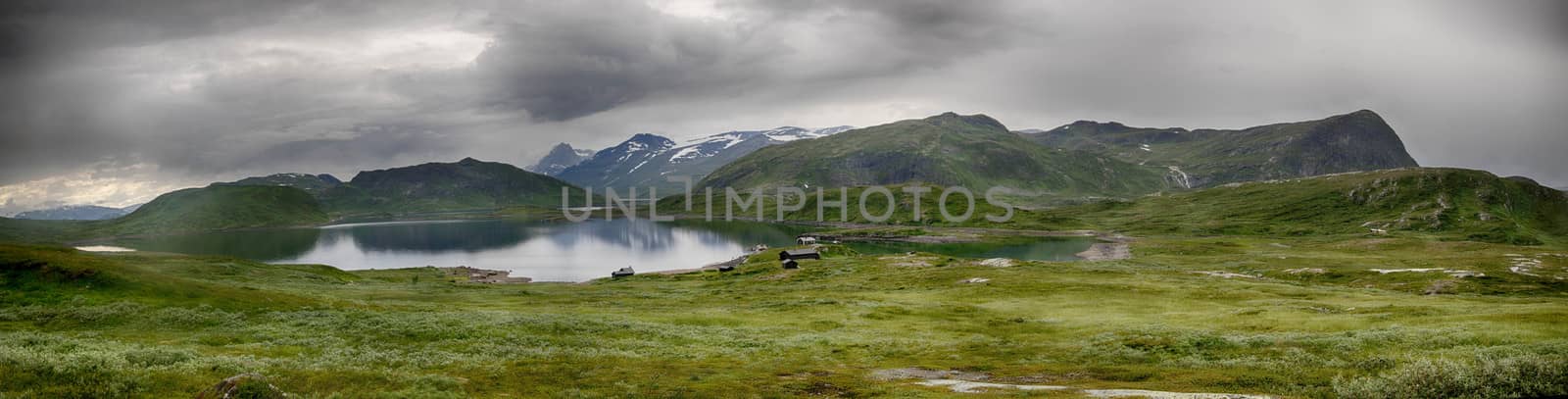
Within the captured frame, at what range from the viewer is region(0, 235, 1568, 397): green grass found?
24.1 m

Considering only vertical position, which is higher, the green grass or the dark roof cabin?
the green grass

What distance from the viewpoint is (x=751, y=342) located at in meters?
46.9

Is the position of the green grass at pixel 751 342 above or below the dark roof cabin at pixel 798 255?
above

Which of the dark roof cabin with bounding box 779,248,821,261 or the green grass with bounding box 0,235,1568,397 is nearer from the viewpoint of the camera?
the green grass with bounding box 0,235,1568,397

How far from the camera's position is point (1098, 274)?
366 feet

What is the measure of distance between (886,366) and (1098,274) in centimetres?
8763

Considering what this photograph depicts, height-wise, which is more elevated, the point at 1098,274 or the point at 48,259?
the point at 48,259

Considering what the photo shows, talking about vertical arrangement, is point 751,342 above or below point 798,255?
above

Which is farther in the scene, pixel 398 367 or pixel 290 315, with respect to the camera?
pixel 290 315

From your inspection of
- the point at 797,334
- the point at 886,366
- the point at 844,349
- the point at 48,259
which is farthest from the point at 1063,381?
the point at 48,259

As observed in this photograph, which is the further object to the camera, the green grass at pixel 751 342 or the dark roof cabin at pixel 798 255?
the dark roof cabin at pixel 798 255

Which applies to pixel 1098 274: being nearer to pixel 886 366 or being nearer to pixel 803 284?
pixel 803 284

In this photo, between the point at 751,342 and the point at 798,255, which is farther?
the point at 798,255

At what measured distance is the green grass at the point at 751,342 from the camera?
24078 millimetres
